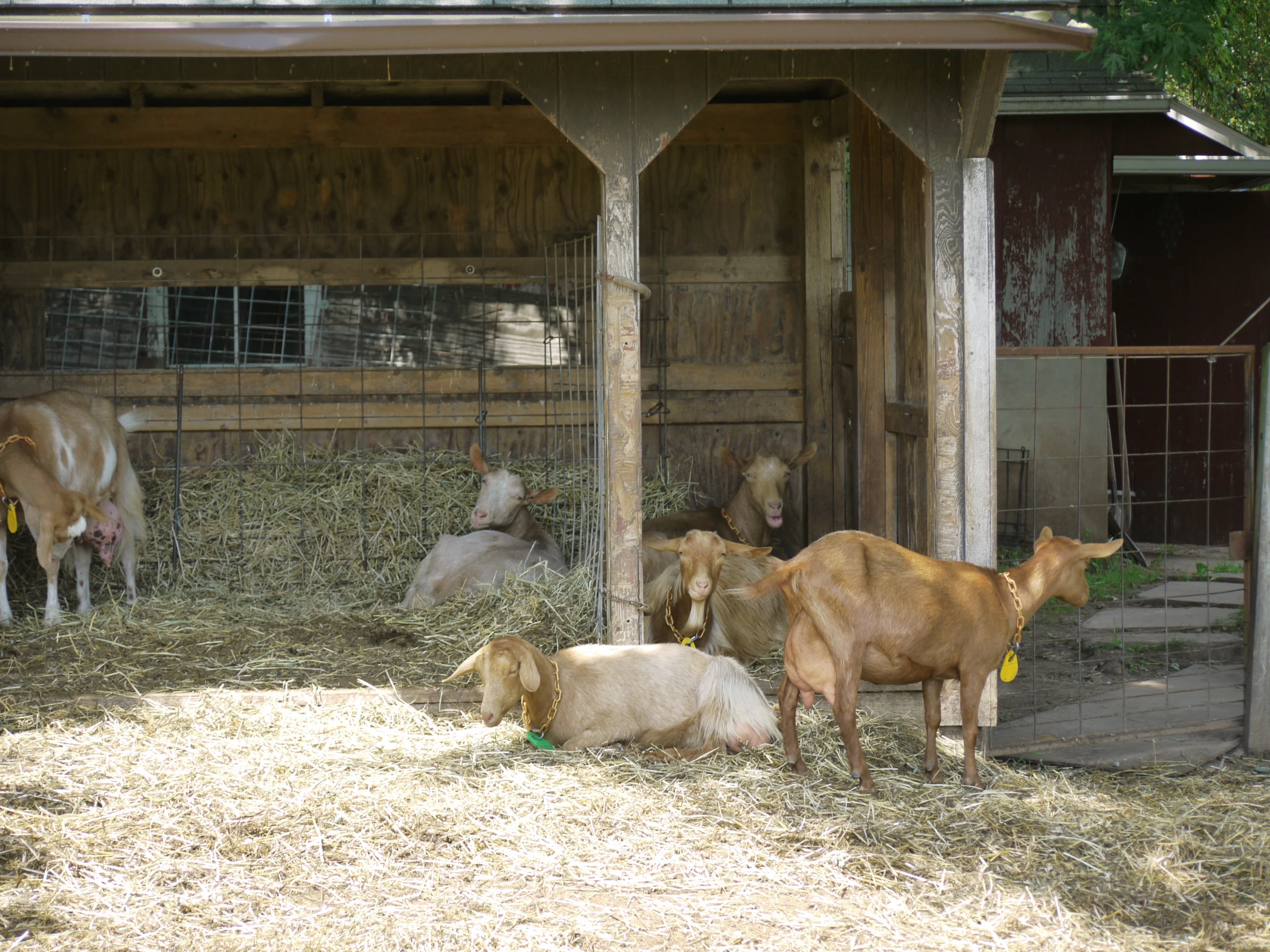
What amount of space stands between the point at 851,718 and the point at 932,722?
52cm

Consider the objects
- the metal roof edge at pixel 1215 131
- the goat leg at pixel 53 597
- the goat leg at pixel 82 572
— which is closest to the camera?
the goat leg at pixel 53 597

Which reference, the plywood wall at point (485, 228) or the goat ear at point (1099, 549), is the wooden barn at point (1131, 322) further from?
the goat ear at point (1099, 549)

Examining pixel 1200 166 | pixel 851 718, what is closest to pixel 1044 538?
pixel 851 718

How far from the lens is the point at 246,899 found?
3.71 meters

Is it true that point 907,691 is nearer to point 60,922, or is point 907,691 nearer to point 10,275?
point 60,922

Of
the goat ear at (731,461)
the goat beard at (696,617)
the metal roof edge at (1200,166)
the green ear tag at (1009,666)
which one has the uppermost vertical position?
the metal roof edge at (1200,166)

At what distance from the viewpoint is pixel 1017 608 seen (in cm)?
491

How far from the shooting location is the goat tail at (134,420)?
8172mm

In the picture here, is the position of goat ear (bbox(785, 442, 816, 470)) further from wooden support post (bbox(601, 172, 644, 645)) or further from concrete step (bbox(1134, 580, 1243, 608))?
concrete step (bbox(1134, 580, 1243, 608))

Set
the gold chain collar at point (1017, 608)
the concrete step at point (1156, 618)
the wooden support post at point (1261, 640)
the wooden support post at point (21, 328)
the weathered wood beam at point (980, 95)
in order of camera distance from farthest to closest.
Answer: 1. the wooden support post at point (21, 328)
2. the concrete step at point (1156, 618)
3. the wooden support post at point (1261, 640)
4. the weathered wood beam at point (980, 95)
5. the gold chain collar at point (1017, 608)

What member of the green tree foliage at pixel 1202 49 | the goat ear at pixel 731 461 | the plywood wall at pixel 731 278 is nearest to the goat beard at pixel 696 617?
the goat ear at pixel 731 461

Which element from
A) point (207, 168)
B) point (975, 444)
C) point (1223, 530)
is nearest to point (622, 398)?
point (975, 444)

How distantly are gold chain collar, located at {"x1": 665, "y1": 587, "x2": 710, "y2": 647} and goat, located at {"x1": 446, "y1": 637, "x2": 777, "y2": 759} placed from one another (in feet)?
1.24

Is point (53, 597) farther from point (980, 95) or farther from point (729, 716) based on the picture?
point (980, 95)
